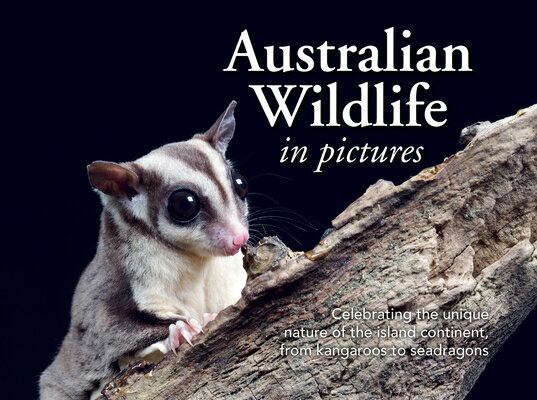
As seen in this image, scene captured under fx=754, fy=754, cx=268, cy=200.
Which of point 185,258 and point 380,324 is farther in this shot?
point 185,258

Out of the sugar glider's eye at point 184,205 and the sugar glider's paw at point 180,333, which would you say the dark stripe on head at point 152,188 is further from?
the sugar glider's paw at point 180,333

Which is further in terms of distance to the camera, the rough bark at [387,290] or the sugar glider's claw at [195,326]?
the sugar glider's claw at [195,326]

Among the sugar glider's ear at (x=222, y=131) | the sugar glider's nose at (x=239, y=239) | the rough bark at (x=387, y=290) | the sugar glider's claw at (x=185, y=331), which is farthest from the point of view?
the sugar glider's ear at (x=222, y=131)

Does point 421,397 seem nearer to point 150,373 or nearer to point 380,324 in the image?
point 380,324

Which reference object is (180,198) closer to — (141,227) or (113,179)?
(141,227)

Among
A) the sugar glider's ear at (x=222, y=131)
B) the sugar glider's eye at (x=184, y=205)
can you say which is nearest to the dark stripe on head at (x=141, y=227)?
the sugar glider's eye at (x=184, y=205)

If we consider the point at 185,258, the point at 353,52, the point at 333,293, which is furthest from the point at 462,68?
the point at 185,258

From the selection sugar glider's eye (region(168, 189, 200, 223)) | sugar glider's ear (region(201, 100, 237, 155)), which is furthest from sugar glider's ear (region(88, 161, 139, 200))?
sugar glider's ear (region(201, 100, 237, 155))
